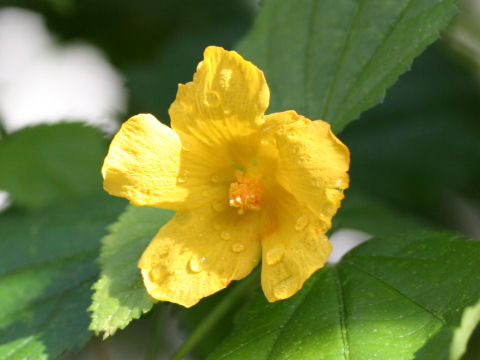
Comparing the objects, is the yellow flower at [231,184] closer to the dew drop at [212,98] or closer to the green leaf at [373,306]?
the dew drop at [212,98]

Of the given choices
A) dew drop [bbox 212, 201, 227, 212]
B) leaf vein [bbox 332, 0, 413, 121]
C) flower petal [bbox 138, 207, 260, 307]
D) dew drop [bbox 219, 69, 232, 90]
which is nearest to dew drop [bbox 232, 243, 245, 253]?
flower petal [bbox 138, 207, 260, 307]

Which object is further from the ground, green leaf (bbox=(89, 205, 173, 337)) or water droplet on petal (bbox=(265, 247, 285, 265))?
water droplet on petal (bbox=(265, 247, 285, 265))

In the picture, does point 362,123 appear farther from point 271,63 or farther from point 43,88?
point 43,88

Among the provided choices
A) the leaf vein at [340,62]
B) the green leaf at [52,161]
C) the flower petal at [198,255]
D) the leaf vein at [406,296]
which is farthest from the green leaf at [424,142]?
the flower petal at [198,255]

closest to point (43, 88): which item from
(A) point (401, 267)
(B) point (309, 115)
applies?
(B) point (309, 115)

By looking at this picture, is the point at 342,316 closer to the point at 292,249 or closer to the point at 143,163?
the point at 292,249

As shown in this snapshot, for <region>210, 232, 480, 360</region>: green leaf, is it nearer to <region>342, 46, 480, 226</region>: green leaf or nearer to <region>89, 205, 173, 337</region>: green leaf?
<region>89, 205, 173, 337</region>: green leaf

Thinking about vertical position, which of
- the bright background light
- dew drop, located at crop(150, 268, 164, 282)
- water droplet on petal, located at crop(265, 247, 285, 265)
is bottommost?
the bright background light
